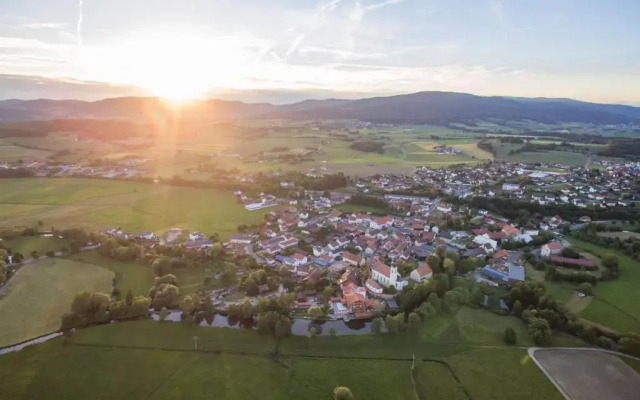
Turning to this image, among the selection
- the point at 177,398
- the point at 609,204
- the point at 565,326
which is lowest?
the point at 177,398

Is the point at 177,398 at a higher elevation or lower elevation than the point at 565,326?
lower

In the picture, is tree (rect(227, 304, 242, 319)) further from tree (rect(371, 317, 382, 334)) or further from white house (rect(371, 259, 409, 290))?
white house (rect(371, 259, 409, 290))

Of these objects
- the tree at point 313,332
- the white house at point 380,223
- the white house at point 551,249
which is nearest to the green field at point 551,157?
the white house at point 380,223

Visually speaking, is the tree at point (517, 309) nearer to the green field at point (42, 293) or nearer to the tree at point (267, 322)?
the tree at point (267, 322)

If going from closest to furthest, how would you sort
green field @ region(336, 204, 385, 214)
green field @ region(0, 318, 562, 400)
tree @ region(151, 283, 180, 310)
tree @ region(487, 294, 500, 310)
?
green field @ region(0, 318, 562, 400), tree @ region(151, 283, 180, 310), tree @ region(487, 294, 500, 310), green field @ region(336, 204, 385, 214)

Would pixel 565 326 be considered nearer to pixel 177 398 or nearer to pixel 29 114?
pixel 177 398

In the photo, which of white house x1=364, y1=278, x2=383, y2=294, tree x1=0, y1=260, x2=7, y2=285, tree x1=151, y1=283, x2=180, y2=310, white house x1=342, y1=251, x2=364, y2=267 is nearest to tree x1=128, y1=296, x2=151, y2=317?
tree x1=151, y1=283, x2=180, y2=310

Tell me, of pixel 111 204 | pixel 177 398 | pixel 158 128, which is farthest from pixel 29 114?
pixel 177 398
